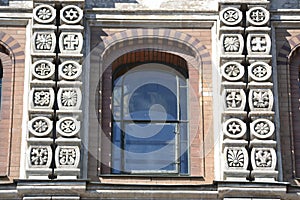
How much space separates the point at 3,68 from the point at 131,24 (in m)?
2.18

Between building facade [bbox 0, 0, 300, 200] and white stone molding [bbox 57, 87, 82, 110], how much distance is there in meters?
0.02

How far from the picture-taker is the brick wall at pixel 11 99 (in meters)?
19.0

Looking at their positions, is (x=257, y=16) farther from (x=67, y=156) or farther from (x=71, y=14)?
(x=67, y=156)

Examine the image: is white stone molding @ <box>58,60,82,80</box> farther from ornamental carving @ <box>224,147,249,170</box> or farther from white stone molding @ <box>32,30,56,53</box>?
ornamental carving @ <box>224,147,249,170</box>

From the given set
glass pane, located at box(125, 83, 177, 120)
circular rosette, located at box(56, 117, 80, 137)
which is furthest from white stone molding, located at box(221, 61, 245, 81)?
circular rosette, located at box(56, 117, 80, 137)

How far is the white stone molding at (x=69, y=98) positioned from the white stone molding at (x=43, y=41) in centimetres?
75

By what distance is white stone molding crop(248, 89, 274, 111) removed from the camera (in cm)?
1909

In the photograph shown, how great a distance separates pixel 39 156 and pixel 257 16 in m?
4.19

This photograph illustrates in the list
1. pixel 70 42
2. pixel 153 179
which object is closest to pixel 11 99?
pixel 70 42

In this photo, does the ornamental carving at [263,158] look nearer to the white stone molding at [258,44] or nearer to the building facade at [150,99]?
the building facade at [150,99]

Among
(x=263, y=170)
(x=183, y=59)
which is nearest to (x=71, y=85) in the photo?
(x=183, y=59)

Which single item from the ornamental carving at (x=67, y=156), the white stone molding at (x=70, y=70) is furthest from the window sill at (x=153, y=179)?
the white stone molding at (x=70, y=70)

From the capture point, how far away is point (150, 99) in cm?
2020

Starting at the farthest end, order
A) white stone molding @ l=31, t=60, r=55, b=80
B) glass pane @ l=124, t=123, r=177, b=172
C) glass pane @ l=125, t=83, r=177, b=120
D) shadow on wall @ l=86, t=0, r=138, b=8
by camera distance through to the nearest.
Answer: shadow on wall @ l=86, t=0, r=138, b=8 < glass pane @ l=125, t=83, r=177, b=120 < glass pane @ l=124, t=123, r=177, b=172 < white stone molding @ l=31, t=60, r=55, b=80
